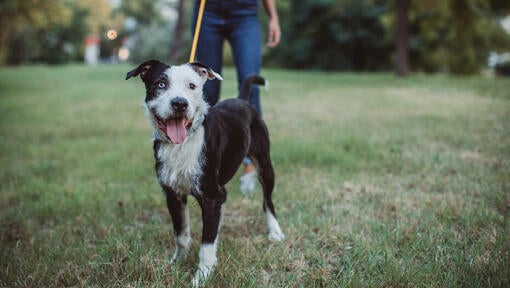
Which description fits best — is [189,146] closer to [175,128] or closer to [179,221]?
[175,128]

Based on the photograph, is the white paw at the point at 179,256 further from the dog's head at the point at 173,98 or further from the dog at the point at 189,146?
the dog's head at the point at 173,98

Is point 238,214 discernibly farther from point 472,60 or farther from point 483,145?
point 472,60

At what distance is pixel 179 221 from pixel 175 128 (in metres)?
0.77

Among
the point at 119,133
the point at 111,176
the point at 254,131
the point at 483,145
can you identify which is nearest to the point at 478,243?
the point at 254,131

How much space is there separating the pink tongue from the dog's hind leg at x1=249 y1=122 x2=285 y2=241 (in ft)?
2.96

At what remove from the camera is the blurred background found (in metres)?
18.0

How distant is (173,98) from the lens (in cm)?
240

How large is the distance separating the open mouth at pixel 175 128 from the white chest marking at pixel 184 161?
0.11m

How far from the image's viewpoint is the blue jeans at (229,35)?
161 inches

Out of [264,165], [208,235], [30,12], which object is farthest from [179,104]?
[30,12]

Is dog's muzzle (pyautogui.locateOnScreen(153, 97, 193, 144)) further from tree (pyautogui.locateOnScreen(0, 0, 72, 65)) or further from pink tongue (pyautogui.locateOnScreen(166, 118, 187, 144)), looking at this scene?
tree (pyautogui.locateOnScreen(0, 0, 72, 65))

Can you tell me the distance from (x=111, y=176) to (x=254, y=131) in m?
2.49

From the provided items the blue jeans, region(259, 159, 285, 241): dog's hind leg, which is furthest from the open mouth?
the blue jeans

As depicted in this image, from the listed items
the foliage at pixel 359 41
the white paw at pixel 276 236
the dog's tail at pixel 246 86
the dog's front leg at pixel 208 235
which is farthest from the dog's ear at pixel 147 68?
the foliage at pixel 359 41
